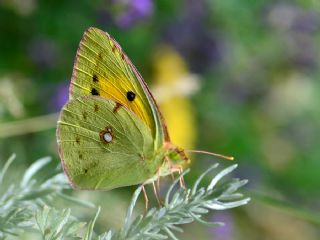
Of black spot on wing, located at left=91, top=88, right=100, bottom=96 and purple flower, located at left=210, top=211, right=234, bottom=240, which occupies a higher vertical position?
black spot on wing, located at left=91, top=88, right=100, bottom=96

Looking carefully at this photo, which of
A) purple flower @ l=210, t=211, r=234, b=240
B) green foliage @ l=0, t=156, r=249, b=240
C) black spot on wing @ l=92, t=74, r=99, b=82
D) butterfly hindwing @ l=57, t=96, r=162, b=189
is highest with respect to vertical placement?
black spot on wing @ l=92, t=74, r=99, b=82

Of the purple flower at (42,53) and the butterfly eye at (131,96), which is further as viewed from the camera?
the purple flower at (42,53)

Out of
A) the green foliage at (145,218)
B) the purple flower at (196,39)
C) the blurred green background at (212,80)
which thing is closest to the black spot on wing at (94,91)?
the green foliage at (145,218)

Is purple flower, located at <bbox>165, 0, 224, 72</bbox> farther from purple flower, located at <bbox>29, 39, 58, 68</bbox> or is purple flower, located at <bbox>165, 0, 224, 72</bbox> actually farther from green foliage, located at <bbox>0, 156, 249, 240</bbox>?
green foliage, located at <bbox>0, 156, 249, 240</bbox>

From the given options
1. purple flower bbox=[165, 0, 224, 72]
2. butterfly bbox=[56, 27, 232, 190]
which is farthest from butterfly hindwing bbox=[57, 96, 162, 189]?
purple flower bbox=[165, 0, 224, 72]

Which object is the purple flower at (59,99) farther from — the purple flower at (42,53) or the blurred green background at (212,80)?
the purple flower at (42,53)

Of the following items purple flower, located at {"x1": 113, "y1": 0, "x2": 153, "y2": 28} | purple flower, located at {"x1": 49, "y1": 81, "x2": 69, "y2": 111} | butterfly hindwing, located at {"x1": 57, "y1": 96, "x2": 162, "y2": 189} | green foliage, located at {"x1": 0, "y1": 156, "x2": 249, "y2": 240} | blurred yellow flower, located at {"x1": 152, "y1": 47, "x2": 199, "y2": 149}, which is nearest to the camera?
→ green foliage, located at {"x1": 0, "y1": 156, "x2": 249, "y2": 240}

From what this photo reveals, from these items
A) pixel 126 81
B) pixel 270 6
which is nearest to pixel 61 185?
pixel 126 81

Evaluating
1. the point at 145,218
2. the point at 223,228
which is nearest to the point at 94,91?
the point at 145,218
